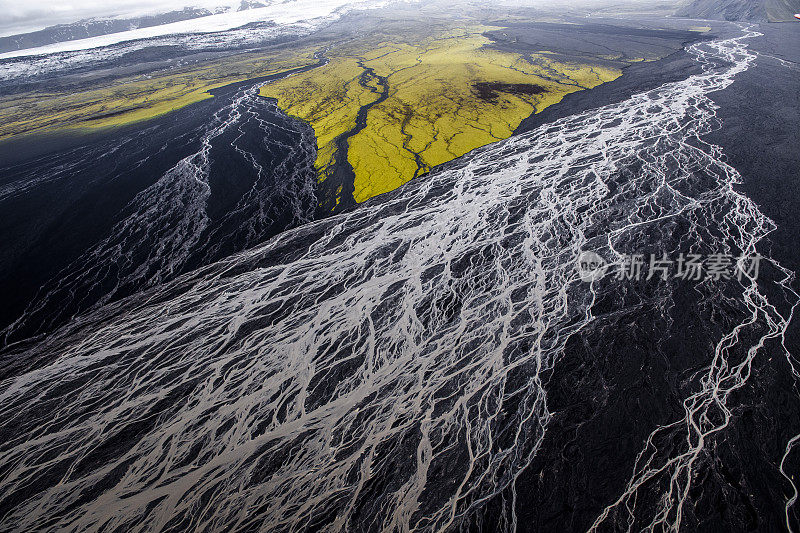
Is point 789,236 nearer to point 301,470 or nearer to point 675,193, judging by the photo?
point 675,193

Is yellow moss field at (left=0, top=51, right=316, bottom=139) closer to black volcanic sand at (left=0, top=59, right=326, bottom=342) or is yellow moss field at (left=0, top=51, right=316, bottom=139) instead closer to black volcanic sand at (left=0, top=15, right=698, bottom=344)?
black volcanic sand at (left=0, top=15, right=698, bottom=344)

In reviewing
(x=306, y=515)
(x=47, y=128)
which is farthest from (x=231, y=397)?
(x=47, y=128)

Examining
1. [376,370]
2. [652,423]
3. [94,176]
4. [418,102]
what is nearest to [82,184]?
[94,176]

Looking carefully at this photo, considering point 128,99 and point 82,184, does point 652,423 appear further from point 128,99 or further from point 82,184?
point 128,99

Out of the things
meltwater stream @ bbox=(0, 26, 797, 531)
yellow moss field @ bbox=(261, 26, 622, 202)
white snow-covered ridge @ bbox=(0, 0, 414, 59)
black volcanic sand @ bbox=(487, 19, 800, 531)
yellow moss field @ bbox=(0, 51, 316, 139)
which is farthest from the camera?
white snow-covered ridge @ bbox=(0, 0, 414, 59)

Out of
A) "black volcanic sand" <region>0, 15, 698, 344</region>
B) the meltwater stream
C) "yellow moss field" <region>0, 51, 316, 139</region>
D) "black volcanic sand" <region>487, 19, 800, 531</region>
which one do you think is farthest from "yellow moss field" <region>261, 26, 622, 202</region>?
"black volcanic sand" <region>487, 19, 800, 531</region>

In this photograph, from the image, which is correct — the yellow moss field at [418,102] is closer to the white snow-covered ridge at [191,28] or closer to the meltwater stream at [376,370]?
the meltwater stream at [376,370]

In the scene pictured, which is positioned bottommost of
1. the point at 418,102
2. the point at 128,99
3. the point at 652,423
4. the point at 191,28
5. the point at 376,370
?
the point at 652,423

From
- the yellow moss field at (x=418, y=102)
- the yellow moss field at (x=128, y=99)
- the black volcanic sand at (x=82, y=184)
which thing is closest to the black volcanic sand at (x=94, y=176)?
the black volcanic sand at (x=82, y=184)
